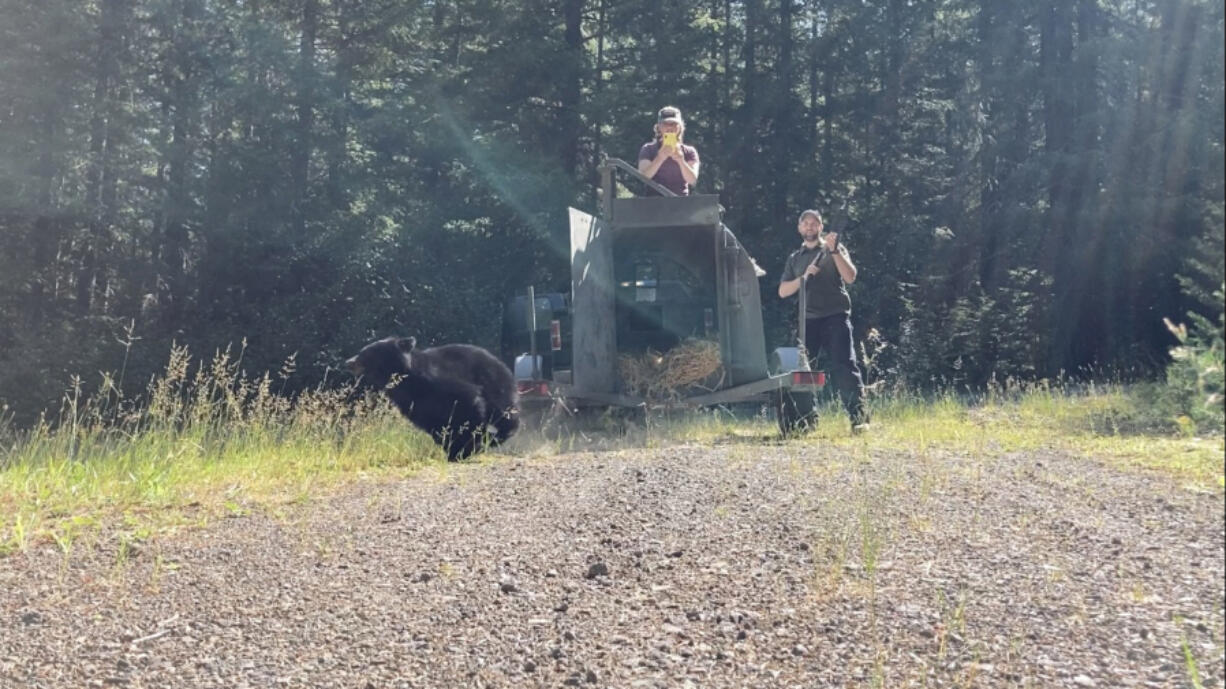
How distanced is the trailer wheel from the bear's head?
10.5 feet

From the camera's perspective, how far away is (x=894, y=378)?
10969 mm

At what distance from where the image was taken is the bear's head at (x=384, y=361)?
29.9 ft

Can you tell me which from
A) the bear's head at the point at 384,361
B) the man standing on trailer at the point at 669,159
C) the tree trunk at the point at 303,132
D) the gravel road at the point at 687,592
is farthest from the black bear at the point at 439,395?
the tree trunk at the point at 303,132

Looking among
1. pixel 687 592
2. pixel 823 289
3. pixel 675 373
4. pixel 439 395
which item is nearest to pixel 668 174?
pixel 675 373

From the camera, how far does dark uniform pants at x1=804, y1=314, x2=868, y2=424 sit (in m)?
8.95

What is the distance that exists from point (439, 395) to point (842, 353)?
3.43 m

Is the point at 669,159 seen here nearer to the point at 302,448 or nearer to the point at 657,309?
the point at 657,309

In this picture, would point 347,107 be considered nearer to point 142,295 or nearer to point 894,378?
point 142,295

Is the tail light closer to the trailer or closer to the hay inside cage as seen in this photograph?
the trailer

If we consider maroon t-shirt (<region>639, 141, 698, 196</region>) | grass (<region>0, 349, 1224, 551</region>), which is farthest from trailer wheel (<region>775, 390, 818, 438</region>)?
maroon t-shirt (<region>639, 141, 698, 196</region>)

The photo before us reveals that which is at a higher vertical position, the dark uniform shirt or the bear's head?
the dark uniform shirt

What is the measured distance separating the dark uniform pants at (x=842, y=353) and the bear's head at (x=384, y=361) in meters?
3.38

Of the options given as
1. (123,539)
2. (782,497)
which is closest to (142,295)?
(123,539)

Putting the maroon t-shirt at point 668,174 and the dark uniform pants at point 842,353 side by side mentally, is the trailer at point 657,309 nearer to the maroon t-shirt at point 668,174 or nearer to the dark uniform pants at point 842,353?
the dark uniform pants at point 842,353
